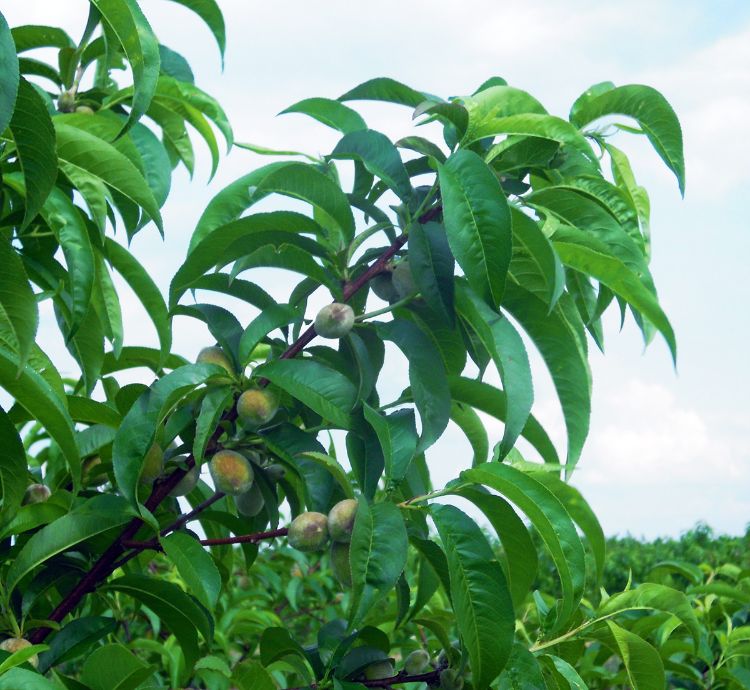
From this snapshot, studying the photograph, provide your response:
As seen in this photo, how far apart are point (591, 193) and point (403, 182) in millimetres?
290

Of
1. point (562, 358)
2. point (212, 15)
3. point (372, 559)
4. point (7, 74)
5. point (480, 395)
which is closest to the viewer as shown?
point (7, 74)

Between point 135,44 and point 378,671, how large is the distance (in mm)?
983

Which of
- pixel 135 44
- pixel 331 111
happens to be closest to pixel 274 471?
pixel 331 111

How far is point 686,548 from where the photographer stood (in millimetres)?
4570

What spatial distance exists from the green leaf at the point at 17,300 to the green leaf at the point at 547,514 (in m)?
0.67

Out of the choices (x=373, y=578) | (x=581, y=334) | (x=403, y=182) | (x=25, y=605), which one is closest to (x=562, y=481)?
(x=581, y=334)

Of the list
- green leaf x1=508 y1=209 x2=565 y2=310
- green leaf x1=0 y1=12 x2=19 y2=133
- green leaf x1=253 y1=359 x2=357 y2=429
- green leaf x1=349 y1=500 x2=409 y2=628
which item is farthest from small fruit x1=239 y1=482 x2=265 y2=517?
green leaf x1=0 y1=12 x2=19 y2=133

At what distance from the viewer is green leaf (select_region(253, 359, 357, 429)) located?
4.50 ft

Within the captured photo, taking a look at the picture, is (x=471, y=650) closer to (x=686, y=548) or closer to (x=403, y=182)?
(x=403, y=182)

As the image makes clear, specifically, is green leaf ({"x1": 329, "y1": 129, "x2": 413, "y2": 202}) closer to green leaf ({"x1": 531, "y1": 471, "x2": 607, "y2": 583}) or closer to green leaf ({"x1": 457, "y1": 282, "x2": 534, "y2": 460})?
green leaf ({"x1": 457, "y1": 282, "x2": 534, "y2": 460})

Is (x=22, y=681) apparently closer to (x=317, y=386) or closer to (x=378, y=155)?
(x=317, y=386)

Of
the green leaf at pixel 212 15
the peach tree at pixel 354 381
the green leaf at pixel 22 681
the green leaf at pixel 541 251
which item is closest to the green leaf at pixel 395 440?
the peach tree at pixel 354 381

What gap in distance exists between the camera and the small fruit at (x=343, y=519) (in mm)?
1338

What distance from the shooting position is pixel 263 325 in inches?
57.0
